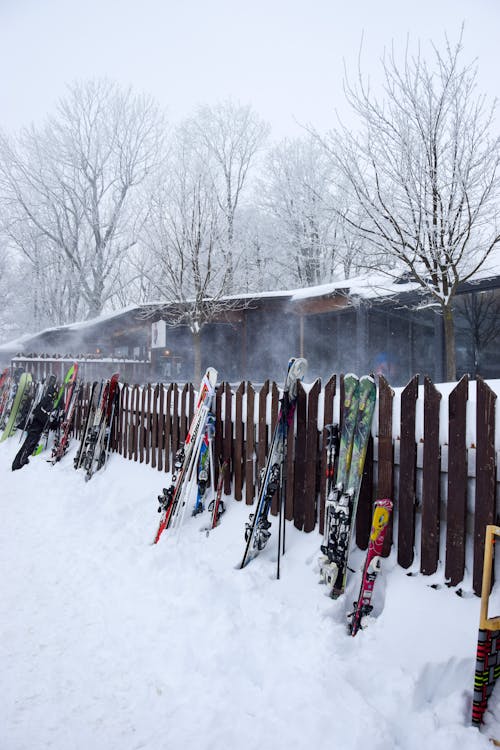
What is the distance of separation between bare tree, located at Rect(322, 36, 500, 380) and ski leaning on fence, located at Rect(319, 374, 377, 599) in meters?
4.94

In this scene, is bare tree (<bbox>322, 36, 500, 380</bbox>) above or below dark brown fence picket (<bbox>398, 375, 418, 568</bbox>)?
above

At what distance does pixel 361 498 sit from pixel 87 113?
28260 mm

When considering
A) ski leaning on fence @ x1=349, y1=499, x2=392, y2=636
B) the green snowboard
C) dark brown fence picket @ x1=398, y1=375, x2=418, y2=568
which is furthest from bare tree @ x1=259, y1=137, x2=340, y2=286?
ski leaning on fence @ x1=349, y1=499, x2=392, y2=636

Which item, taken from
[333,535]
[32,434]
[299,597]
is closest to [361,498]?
[333,535]

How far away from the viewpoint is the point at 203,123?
26453mm

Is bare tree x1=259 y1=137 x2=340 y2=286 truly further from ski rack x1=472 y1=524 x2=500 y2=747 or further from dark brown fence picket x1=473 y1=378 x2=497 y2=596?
ski rack x1=472 y1=524 x2=500 y2=747

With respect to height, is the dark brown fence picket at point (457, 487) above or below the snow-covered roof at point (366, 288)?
below

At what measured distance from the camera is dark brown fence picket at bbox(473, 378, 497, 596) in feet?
7.20

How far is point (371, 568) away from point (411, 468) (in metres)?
0.63

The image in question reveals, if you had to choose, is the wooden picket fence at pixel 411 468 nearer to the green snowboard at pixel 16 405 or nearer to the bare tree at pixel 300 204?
the green snowboard at pixel 16 405

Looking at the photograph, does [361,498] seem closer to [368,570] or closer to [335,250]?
[368,570]

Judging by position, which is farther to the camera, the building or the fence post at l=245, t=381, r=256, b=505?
the building

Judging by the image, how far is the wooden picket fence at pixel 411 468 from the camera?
2244 millimetres

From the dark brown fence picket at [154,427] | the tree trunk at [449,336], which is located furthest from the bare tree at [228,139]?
the dark brown fence picket at [154,427]
